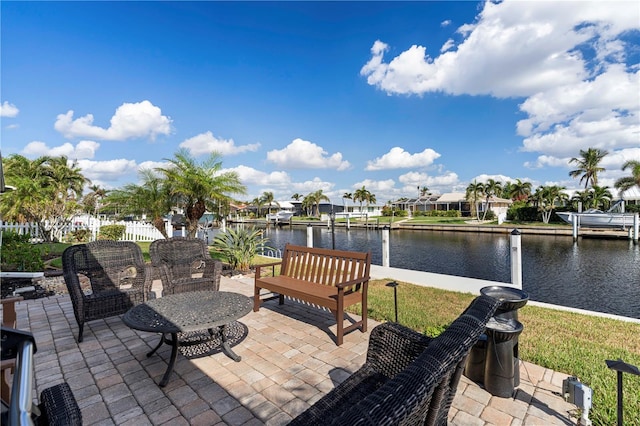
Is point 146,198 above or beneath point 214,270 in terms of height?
above

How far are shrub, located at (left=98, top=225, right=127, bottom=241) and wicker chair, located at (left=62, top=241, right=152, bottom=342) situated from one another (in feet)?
27.3

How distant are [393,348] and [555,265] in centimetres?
1482

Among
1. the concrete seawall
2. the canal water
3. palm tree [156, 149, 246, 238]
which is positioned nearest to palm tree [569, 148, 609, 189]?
the canal water

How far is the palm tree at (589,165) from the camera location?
1200 inches

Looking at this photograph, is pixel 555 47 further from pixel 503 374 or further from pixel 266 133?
pixel 266 133

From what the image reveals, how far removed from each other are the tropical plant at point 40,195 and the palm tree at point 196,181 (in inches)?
177

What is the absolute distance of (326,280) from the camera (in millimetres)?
3789

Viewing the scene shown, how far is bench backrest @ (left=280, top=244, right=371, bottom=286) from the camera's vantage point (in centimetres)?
A: 354

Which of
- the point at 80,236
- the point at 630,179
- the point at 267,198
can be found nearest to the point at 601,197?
the point at 630,179

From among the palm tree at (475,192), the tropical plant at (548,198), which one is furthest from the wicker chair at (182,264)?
the palm tree at (475,192)

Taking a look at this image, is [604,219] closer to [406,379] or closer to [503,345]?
[503,345]

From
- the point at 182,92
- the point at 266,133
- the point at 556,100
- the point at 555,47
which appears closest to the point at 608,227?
the point at 556,100

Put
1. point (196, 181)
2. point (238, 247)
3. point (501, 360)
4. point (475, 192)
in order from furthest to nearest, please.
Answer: point (475, 192), point (196, 181), point (238, 247), point (501, 360)

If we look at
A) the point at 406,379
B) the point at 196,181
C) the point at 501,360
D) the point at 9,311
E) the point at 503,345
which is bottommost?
the point at 501,360
